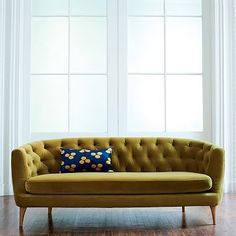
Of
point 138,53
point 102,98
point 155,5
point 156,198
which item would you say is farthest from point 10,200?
point 155,5

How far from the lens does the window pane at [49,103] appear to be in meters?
5.02

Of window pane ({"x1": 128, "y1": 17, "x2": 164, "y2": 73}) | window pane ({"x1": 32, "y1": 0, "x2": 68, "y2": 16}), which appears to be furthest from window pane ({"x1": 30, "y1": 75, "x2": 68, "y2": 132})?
window pane ({"x1": 128, "y1": 17, "x2": 164, "y2": 73})

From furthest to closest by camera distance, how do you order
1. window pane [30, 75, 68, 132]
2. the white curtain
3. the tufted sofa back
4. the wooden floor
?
window pane [30, 75, 68, 132] → the white curtain → the tufted sofa back → the wooden floor

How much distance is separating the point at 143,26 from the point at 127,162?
6.76 feet

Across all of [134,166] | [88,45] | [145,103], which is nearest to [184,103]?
[145,103]

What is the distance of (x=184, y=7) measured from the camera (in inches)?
201

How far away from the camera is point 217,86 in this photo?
495cm

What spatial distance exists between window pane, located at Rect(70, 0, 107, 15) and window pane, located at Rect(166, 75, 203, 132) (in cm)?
125

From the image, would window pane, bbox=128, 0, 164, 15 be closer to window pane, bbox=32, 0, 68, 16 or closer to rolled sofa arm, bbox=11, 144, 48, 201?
window pane, bbox=32, 0, 68, 16

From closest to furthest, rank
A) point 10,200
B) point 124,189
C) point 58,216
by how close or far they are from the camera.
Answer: point 124,189 → point 58,216 → point 10,200

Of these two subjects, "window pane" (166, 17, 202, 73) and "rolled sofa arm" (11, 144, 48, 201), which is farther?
"window pane" (166, 17, 202, 73)

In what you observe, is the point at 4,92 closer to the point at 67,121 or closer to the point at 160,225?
the point at 67,121

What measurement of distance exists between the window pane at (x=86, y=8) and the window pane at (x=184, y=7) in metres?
0.85

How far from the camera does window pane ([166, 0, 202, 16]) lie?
16.8ft
